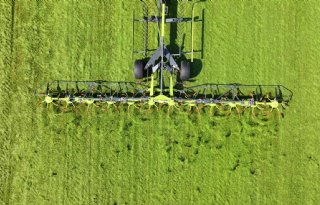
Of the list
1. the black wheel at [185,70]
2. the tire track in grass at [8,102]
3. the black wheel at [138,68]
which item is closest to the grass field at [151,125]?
the tire track in grass at [8,102]

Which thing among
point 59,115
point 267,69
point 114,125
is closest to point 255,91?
point 267,69

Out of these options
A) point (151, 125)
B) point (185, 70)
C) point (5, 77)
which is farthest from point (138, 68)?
point (5, 77)

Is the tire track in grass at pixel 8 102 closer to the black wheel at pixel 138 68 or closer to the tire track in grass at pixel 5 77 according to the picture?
the tire track in grass at pixel 5 77

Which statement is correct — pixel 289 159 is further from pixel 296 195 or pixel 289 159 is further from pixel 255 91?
pixel 255 91

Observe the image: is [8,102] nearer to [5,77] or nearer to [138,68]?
[5,77]

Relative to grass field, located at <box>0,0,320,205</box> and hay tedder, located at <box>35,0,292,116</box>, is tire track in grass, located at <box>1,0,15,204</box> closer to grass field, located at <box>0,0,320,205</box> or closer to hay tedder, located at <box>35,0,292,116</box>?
grass field, located at <box>0,0,320,205</box>
